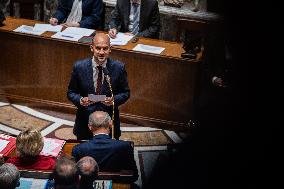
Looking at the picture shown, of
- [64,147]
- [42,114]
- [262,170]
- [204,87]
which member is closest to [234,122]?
[262,170]

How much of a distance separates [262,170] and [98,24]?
18.4ft

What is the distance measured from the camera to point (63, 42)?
560cm

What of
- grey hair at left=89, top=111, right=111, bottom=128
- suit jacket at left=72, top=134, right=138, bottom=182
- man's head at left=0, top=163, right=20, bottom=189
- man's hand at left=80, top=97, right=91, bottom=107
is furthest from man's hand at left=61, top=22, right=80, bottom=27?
man's head at left=0, top=163, right=20, bottom=189

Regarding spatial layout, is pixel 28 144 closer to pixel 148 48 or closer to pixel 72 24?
pixel 148 48

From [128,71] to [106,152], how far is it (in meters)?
2.49

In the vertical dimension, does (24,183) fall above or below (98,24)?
below

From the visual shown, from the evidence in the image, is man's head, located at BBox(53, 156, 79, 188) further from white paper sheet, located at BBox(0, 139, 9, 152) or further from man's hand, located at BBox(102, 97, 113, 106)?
man's hand, located at BBox(102, 97, 113, 106)

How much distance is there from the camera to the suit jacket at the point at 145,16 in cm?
605

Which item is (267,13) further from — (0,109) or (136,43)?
(0,109)

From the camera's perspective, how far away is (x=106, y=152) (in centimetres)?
320

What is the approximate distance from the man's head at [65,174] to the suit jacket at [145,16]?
147 inches

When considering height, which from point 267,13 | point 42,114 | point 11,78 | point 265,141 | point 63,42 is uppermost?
point 267,13

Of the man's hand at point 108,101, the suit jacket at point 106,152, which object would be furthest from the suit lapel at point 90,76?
the suit jacket at point 106,152

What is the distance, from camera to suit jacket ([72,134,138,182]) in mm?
3184
